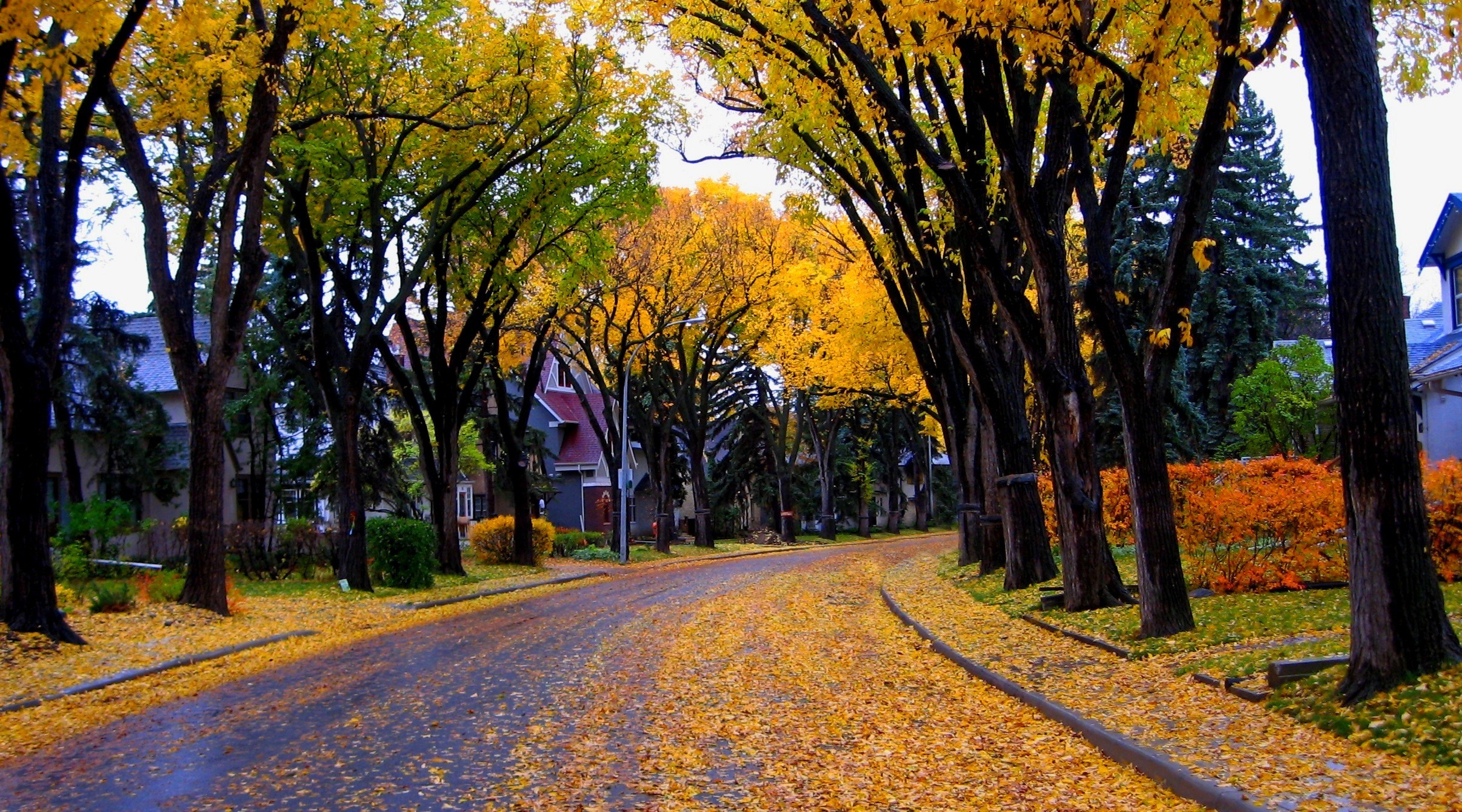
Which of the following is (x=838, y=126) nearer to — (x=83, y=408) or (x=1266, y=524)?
(x=1266, y=524)

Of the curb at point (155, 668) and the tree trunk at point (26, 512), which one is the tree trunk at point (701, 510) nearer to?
the curb at point (155, 668)

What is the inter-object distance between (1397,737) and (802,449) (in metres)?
56.1

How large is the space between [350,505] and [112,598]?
623cm

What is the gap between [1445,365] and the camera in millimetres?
23469

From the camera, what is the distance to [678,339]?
126 ft

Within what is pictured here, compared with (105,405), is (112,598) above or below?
below

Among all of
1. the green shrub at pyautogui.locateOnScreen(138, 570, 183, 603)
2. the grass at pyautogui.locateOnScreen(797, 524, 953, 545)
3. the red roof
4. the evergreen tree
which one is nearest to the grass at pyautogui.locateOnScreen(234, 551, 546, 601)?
the green shrub at pyautogui.locateOnScreen(138, 570, 183, 603)

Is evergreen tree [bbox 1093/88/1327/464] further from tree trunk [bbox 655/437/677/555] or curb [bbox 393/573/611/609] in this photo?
curb [bbox 393/573/611/609]

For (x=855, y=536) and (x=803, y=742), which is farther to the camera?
(x=855, y=536)

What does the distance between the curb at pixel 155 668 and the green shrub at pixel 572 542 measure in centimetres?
2099

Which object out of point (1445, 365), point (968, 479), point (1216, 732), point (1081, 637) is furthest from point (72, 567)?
point (1445, 365)

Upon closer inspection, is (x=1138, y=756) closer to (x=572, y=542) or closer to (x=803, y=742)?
(x=803, y=742)

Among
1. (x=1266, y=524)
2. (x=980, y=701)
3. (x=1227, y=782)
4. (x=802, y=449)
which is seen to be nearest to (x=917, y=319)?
(x=1266, y=524)

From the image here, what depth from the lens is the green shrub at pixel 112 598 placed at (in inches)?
621
